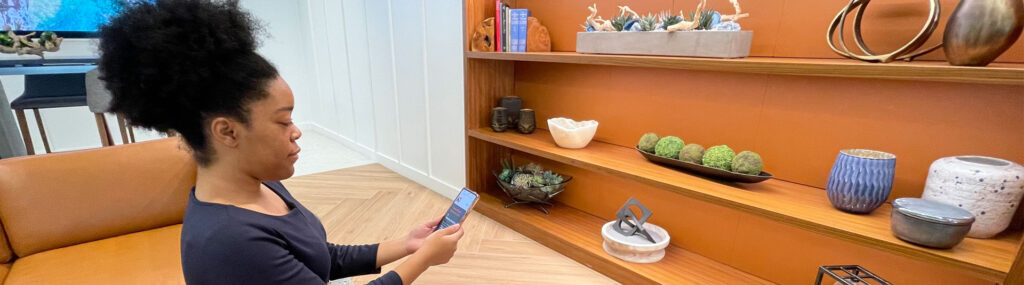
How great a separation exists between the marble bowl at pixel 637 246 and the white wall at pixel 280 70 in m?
2.75

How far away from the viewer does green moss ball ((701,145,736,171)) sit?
1.42m

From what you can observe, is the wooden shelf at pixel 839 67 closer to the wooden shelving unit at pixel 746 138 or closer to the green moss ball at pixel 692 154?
the wooden shelving unit at pixel 746 138

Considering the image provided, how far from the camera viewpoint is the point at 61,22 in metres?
3.41

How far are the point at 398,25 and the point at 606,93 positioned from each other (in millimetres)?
1455

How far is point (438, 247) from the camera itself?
1.00 meters

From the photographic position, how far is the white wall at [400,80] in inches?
92.8

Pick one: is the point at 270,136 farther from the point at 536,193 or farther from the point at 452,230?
the point at 536,193

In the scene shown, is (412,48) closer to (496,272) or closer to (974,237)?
(496,272)

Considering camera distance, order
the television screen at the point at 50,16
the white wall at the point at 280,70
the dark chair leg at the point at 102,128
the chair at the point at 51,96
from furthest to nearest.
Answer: the white wall at the point at 280,70 < the television screen at the point at 50,16 < the dark chair leg at the point at 102,128 < the chair at the point at 51,96

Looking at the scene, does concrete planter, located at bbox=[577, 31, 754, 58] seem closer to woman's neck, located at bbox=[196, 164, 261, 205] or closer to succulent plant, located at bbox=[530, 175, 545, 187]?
succulent plant, located at bbox=[530, 175, 545, 187]

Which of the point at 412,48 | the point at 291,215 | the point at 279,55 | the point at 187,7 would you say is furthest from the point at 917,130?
the point at 279,55

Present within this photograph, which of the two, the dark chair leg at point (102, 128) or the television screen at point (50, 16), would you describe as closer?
the dark chair leg at point (102, 128)

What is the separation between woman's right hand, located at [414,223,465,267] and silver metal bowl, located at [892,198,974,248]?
1.07 meters

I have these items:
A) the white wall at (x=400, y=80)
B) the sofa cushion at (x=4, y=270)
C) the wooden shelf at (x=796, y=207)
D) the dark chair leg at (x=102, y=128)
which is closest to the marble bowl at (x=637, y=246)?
the wooden shelf at (x=796, y=207)
